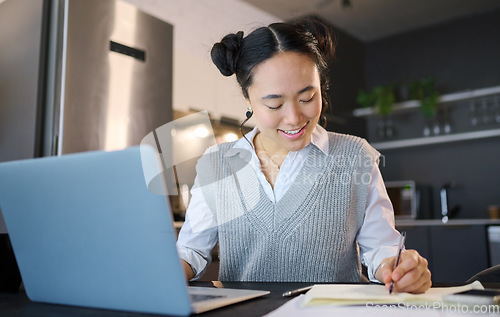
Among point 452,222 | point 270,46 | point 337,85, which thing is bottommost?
point 452,222

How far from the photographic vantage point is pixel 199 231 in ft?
4.22

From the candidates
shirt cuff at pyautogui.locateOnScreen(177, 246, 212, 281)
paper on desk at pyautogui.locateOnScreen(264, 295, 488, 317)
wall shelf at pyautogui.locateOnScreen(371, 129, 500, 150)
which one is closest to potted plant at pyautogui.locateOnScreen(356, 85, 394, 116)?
wall shelf at pyautogui.locateOnScreen(371, 129, 500, 150)

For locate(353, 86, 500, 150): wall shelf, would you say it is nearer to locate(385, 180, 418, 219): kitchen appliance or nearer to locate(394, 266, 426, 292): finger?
locate(385, 180, 418, 219): kitchen appliance

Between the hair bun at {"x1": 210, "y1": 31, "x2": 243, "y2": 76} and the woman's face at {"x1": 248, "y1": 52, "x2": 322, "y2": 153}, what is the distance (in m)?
0.10

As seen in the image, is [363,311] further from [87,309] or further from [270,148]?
[270,148]

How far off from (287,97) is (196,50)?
2221mm

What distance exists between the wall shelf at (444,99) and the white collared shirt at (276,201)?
112 inches

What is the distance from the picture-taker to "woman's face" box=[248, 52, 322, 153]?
117cm

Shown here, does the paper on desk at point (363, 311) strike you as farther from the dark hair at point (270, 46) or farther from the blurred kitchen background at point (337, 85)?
the blurred kitchen background at point (337, 85)

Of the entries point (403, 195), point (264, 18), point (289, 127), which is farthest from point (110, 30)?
point (403, 195)

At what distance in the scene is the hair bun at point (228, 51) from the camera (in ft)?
4.27

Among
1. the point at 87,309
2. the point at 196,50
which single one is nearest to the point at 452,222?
the point at 196,50

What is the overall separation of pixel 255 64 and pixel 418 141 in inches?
125

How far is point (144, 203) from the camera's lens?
0.56m
